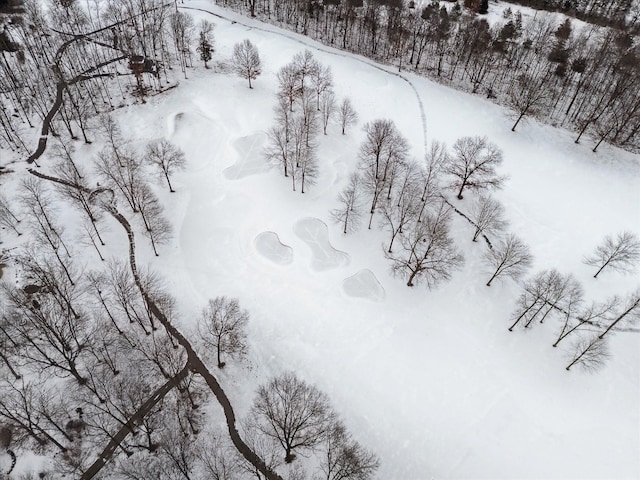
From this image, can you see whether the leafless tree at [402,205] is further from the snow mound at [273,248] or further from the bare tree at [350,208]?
the snow mound at [273,248]

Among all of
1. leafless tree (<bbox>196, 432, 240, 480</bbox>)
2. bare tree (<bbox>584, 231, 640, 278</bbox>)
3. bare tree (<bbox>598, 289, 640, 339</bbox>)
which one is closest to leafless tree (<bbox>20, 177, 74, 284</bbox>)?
leafless tree (<bbox>196, 432, 240, 480</bbox>)

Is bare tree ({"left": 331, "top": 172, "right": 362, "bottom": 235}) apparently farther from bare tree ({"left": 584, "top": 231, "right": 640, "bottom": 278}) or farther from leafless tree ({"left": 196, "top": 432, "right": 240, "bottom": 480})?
bare tree ({"left": 584, "top": 231, "right": 640, "bottom": 278})

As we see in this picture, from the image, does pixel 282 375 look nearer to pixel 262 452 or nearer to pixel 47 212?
pixel 262 452

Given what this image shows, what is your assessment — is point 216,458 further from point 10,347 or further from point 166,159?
point 166,159

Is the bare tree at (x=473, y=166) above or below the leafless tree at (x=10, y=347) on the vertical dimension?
above

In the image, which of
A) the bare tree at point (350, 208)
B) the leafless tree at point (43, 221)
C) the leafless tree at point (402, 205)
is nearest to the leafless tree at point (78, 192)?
the leafless tree at point (43, 221)

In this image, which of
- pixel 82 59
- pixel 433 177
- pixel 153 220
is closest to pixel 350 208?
pixel 433 177
